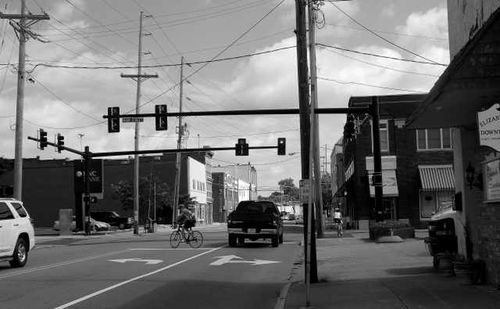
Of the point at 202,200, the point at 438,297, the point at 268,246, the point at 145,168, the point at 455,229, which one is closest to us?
the point at 438,297

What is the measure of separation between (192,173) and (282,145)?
1650 inches

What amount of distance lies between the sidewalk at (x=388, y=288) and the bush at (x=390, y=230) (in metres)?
9.20

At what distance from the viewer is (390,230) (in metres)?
27.3

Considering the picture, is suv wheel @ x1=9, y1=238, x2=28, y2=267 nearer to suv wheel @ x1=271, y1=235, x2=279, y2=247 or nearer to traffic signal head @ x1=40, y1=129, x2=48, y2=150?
suv wheel @ x1=271, y1=235, x2=279, y2=247

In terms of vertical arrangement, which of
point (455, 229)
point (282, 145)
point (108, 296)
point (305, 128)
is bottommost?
point (108, 296)

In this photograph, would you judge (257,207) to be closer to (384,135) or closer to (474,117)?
(474,117)

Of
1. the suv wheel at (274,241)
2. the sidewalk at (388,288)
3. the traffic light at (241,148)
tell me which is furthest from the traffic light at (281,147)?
the sidewalk at (388,288)

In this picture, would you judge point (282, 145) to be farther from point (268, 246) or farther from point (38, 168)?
point (38, 168)

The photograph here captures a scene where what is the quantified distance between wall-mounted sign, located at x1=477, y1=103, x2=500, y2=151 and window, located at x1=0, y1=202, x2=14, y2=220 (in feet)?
44.6

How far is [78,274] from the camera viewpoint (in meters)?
16.0

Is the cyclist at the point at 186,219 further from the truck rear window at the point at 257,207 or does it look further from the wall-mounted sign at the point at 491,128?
the wall-mounted sign at the point at 491,128

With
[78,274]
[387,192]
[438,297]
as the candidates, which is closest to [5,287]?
[78,274]

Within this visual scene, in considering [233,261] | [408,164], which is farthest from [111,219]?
[233,261]

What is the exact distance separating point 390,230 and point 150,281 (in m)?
15.4
